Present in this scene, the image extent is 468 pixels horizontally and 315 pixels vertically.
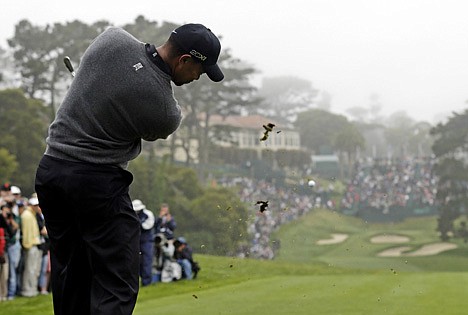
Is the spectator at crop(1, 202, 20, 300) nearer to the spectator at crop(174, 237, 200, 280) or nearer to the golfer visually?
the spectator at crop(174, 237, 200, 280)

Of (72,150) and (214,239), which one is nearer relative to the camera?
(72,150)

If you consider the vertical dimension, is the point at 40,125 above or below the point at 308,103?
below

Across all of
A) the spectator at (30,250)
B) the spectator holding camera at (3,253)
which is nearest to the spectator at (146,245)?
the spectator at (30,250)

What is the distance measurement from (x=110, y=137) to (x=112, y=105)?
0.58 feet

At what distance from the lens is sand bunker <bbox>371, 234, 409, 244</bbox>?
57.2 m

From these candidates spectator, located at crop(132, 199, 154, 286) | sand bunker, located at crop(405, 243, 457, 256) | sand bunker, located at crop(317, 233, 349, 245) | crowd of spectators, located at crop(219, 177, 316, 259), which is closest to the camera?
spectator, located at crop(132, 199, 154, 286)

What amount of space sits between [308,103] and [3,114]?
100255mm

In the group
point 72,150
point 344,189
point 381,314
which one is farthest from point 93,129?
point 344,189

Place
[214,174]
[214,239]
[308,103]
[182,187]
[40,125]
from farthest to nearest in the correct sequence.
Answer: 1. [308,103]
2. [214,174]
3. [182,187]
4. [214,239]
5. [40,125]

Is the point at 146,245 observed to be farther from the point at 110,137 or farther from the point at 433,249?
the point at 433,249

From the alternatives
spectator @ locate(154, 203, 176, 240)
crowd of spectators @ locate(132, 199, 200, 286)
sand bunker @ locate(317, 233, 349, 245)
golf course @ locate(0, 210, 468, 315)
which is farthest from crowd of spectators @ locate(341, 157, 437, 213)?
spectator @ locate(154, 203, 176, 240)

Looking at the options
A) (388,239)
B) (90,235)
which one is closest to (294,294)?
(90,235)

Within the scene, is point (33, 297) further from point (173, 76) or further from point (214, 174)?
point (214, 174)

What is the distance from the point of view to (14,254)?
1322cm
